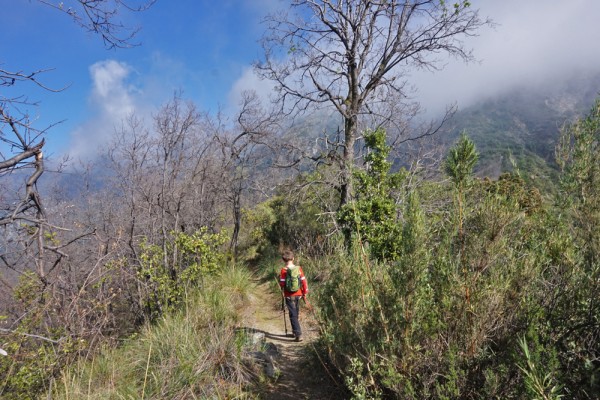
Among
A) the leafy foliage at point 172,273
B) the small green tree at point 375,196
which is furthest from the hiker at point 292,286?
the leafy foliage at point 172,273

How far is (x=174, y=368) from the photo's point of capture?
3898 millimetres

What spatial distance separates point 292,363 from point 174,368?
200cm

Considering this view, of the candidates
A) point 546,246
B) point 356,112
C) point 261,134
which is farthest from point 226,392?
point 261,134

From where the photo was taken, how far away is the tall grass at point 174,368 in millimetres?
3676

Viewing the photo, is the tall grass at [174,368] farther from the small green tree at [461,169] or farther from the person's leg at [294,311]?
the small green tree at [461,169]

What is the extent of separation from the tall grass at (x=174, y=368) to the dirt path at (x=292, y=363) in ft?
1.71

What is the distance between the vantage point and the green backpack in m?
5.72

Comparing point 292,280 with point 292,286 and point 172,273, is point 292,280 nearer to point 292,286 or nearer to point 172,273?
point 292,286

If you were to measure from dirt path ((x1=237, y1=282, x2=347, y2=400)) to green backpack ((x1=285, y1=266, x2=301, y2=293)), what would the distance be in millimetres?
898

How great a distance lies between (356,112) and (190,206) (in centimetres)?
602

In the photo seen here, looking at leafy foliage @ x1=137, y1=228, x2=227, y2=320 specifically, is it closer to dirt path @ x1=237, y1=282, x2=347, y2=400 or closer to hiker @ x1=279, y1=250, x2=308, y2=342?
dirt path @ x1=237, y1=282, x2=347, y2=400

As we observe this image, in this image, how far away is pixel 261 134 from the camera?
12703 millimetres

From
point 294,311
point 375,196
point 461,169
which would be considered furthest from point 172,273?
point 461,169

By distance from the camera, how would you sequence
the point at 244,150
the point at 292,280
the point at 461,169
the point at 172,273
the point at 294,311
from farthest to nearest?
the point at 244,150, the point at 172,273, the point at 294,311, the point at 292,280, the point at 461,169
